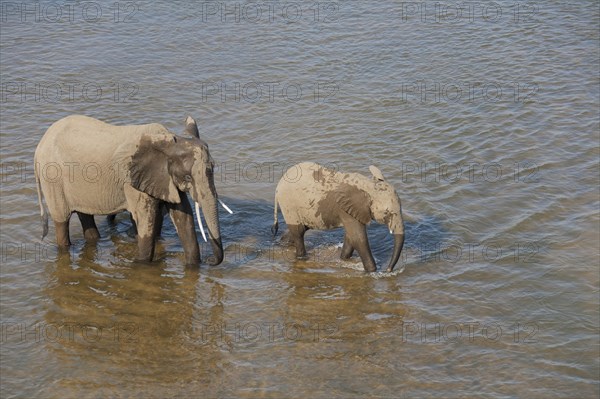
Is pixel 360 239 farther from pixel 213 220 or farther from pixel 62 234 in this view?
pixel 62 234

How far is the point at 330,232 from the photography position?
14.6 meters

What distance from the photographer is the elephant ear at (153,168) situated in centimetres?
1246

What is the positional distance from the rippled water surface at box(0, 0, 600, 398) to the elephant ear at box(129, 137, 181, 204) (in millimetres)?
1362

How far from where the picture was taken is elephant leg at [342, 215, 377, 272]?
13.1m

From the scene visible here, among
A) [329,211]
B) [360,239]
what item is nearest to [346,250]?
[360,239]

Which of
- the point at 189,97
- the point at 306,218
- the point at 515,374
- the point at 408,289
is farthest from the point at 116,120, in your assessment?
the point at 515,374

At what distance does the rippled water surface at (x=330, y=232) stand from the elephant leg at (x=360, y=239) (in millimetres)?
231

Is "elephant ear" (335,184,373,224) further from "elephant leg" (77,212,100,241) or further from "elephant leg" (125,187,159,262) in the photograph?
"elephant leg" (77,212,100,241)

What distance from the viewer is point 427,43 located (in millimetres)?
22422

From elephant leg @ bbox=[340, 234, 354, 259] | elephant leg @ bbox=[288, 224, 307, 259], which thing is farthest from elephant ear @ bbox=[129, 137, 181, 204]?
elephant leg @ bbox=[340, 234, 354, 259]

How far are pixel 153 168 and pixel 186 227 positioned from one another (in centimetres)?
104

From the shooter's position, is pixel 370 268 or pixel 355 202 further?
pixel 370 268

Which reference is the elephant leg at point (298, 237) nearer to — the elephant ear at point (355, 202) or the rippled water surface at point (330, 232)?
the rippled water surface at point (330, 232)

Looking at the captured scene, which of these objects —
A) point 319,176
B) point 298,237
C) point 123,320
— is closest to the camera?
point 123,320
